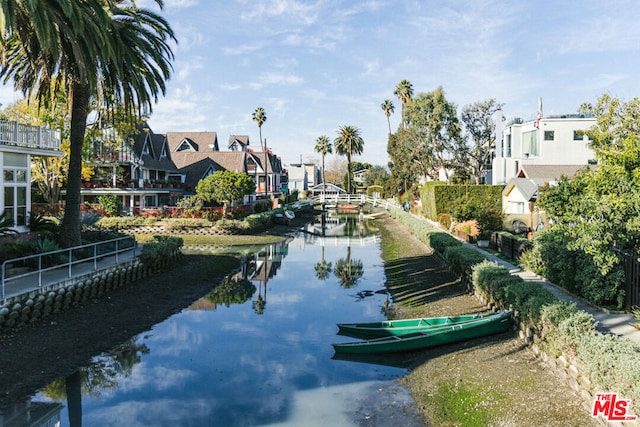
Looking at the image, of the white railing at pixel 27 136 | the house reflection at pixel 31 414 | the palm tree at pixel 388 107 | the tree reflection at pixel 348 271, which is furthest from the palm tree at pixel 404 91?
the house reflection at pixel 31 414

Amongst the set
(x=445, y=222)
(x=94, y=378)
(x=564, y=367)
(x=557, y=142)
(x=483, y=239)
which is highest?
(x=557, y=142)

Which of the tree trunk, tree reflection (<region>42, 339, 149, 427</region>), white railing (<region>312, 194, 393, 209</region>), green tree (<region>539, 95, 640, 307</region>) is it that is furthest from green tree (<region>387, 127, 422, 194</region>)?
tree reflection (<region>42, 339, 149, 427</region>)

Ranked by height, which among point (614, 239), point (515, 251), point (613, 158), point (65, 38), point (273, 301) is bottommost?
point (273, 301)

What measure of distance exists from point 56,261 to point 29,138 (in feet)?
22.3

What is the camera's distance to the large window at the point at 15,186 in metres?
23.0

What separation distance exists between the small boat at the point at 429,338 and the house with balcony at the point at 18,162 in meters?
16.1

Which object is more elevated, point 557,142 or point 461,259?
point 557,142

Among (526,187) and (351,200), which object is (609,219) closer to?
(526,187)

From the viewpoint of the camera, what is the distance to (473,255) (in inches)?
934

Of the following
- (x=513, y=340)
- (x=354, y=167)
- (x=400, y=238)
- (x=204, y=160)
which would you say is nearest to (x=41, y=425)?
(x=513, y=340)

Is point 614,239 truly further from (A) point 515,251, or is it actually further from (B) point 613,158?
(A) point 515,251

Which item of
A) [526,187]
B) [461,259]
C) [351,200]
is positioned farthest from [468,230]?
[351,200]

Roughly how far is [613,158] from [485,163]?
57.7m

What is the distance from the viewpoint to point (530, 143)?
57.8m
